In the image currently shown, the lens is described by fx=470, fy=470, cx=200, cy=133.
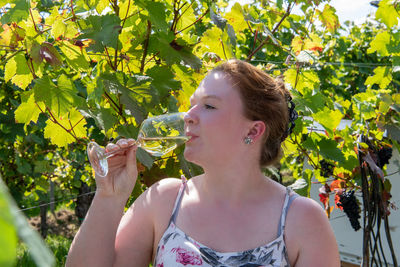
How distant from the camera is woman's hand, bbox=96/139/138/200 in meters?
1.75

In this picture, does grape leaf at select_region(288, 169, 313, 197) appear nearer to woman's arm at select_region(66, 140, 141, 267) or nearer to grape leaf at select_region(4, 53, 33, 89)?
woman's arm at select_region(66, 140, 141, 267)

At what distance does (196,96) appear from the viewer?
6.00ft

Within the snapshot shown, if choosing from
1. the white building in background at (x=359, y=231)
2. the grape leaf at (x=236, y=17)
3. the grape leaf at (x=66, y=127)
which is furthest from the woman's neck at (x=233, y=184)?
the white building in background at (x=359, y=231)

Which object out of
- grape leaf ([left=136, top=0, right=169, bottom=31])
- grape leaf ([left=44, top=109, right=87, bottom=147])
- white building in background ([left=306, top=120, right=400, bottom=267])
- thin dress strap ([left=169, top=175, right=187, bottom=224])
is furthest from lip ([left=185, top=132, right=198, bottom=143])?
white building in background ([left=306, top=120, right=400, bottom=267])

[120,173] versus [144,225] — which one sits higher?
[120,173]

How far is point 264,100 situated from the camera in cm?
191

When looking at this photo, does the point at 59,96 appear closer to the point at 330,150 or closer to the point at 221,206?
the point at 221,206

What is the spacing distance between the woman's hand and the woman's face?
0.74ft

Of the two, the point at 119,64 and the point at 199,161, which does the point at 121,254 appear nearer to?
the point at 199,161

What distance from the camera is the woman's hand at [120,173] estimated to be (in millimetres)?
1747

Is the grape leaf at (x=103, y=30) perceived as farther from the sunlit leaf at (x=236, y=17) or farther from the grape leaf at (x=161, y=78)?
the sunlit leaf at (x=236, y=17)

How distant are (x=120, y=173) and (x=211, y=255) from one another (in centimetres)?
46

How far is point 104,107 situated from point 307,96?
1.05 metres

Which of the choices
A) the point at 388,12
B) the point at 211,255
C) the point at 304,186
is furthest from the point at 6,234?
the point at 388,12
